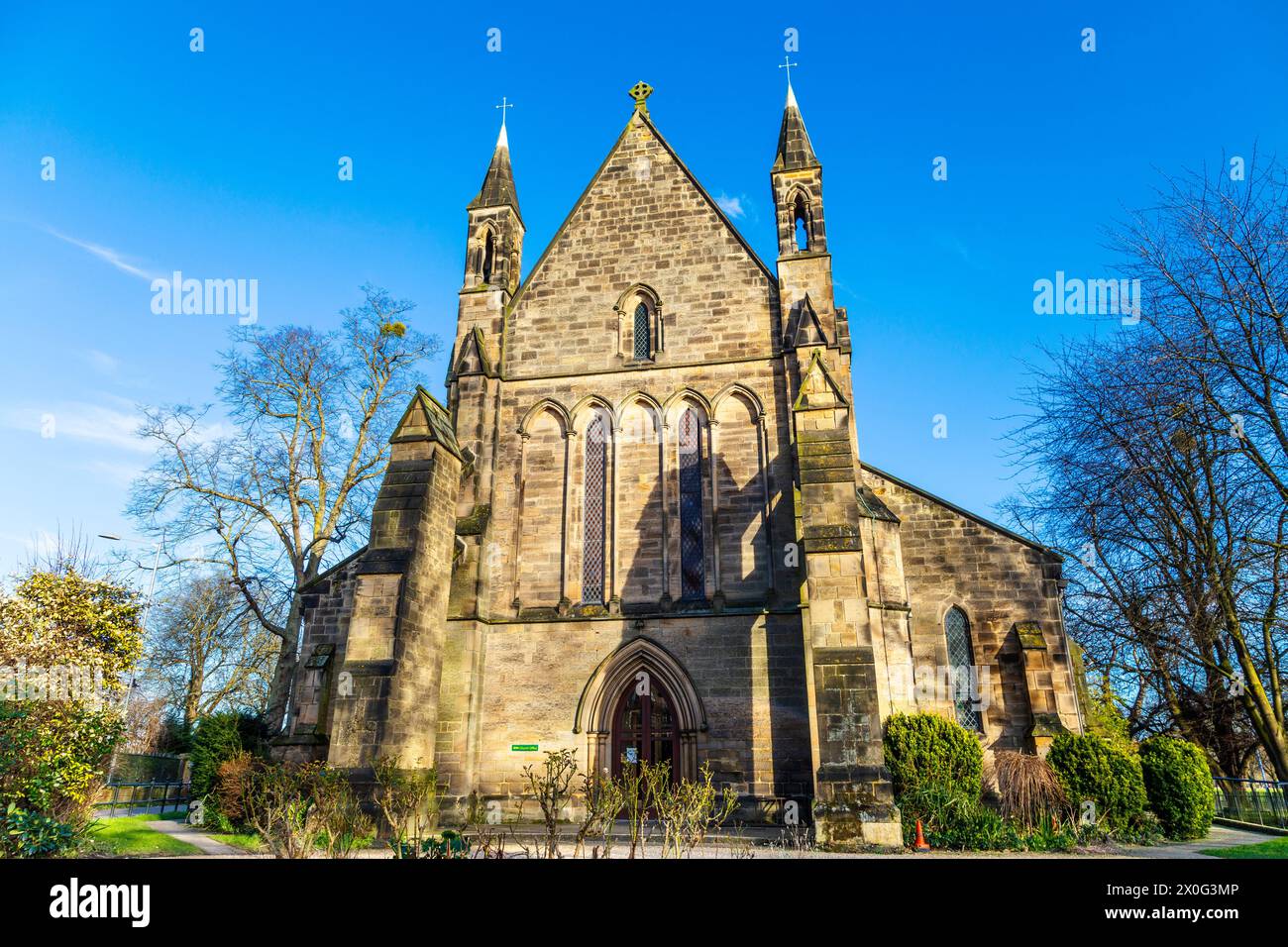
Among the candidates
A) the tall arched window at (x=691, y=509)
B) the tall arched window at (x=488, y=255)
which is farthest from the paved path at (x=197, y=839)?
the tall arched window at (x=488, y=255)

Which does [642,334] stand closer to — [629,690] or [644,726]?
[629,690]

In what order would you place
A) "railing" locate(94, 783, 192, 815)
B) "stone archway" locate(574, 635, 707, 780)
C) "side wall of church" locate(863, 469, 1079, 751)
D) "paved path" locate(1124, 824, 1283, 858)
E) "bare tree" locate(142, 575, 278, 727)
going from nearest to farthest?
"paved path" locate(1124, 824, 1283, 858) → "stone archway" locate(574, 635, 707, 780) → "side wall of church" locate(863, 469, 1079, 751) → "railing" locate(94, 783, 192, 815) → "bare tree" locate(142, 575, 278, 727)

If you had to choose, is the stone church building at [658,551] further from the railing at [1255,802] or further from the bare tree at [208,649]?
the bare tree at [208,649]

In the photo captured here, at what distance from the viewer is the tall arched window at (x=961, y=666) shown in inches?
642

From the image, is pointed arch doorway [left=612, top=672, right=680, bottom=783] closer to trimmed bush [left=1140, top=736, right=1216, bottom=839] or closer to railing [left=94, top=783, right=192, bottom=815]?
trimmed bush [left=1140, top=736, right=1216, bottom=839]

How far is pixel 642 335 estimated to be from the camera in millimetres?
18438

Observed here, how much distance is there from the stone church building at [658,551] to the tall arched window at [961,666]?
1.8 inches

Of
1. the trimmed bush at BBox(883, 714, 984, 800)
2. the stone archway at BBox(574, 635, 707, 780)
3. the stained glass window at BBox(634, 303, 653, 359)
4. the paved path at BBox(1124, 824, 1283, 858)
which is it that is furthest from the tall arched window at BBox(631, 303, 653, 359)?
the paved path at BBox(1124, 824, 1283, 858)

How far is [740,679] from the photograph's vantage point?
1490 centimetres

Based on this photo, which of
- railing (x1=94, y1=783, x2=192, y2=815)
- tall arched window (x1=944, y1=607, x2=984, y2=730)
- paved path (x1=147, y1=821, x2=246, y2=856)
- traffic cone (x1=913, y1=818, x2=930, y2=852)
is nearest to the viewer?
traffic cone (x1=913, y1=818, x2=930, y2=852)

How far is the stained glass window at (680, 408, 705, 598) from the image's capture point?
1619cm

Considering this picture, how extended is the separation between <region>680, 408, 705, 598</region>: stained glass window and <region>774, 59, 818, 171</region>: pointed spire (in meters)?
6.53
